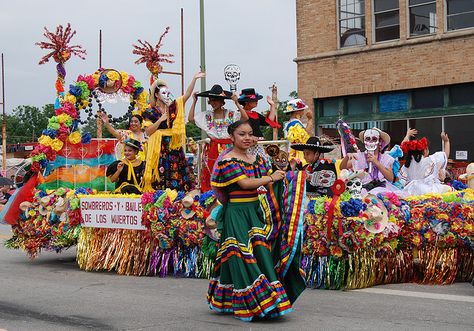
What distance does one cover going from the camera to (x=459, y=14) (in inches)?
807

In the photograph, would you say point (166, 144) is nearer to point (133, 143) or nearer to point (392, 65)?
point (133, 143)

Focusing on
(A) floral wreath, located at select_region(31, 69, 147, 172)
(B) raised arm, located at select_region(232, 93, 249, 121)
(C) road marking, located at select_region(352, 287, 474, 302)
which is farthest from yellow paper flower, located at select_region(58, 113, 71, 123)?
(C) road marking, located at select_region(352, 287, 474, 302)

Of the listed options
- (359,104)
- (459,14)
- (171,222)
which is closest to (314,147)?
(171,222)

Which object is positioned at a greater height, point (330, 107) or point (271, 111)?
point (330, 107)

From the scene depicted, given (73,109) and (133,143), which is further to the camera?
(73,109)

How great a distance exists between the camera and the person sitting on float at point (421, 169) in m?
10.0

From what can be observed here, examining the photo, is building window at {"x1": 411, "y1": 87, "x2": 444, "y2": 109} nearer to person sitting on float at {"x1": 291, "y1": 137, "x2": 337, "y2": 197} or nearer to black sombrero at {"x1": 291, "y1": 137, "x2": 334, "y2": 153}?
person sitting on float at {"x1": 291, "y1": 137, "x2": 337, "y2": 197}

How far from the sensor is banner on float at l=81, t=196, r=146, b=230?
399 inches

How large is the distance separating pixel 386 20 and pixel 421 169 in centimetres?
→ 1251

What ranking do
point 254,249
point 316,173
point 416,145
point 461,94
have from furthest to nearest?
point 461,94, point 416,145, point 316,173, point 254,249

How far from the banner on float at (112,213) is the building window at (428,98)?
1285 cm

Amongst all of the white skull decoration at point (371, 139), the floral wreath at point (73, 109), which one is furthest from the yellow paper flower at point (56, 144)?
the white skull decoration at point (371, 139)

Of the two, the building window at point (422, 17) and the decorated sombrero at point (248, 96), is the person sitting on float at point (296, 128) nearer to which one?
the decorated sombrero at point (248, 96)

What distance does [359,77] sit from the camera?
22.4 metres
